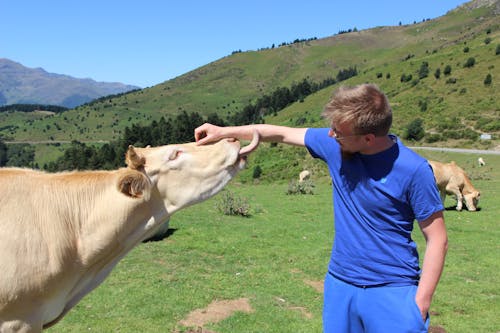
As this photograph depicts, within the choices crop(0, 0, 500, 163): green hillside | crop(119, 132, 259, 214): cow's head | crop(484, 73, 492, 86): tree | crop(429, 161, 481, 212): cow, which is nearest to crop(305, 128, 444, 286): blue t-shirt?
crop(119, 132, 259, 214): cow's head

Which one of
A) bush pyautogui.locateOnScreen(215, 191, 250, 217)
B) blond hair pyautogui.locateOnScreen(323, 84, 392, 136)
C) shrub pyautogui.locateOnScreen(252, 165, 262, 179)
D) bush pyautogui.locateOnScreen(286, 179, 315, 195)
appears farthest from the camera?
shrub pyautogui.locateOnScreen(252, 165, 262, 179)

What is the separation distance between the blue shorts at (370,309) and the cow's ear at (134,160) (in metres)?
1.61

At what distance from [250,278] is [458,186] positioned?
11.4 m

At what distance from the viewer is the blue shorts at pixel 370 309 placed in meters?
2.63

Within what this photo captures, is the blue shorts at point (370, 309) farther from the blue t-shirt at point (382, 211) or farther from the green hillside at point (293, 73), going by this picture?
the green hillside at point (293, 73)

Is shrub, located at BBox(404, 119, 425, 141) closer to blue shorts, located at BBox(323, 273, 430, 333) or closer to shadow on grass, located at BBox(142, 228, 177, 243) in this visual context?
shadow on grass, located at BBox(142, 228, 177, 243)

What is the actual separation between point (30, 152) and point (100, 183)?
12955 cm

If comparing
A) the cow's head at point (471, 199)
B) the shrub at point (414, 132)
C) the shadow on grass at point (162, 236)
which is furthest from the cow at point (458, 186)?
the shrub at point (414, 132)

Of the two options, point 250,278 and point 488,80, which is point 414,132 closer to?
point 488,80

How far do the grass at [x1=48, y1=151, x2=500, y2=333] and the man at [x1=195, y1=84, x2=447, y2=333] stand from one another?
12.2 ft

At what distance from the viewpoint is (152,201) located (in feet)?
11.5

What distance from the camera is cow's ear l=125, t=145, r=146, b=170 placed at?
10.9 feet

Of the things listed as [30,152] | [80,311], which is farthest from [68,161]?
[30,152]

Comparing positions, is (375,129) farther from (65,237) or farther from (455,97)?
(455,97)
